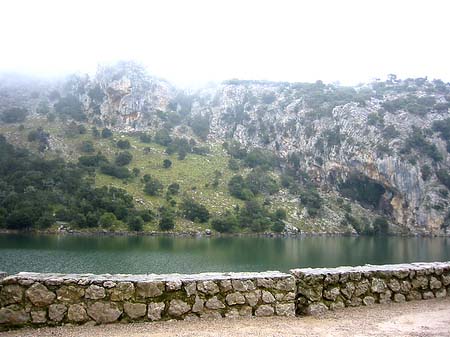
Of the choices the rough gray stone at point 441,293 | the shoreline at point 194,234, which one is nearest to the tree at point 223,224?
the shoreline at point 194,234

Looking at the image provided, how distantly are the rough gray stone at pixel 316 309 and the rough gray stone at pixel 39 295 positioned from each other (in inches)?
207

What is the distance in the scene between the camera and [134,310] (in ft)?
26.3

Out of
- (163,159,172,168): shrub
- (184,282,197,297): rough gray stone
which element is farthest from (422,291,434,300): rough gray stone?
(163,159,172,168): shrub

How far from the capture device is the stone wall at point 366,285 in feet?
30.0

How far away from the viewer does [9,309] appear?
7.57m

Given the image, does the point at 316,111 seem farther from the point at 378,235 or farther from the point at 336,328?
the point at 336,328

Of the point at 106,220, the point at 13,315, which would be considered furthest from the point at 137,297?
the point at 106,220

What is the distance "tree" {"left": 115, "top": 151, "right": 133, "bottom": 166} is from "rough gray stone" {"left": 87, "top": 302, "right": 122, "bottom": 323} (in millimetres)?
95864

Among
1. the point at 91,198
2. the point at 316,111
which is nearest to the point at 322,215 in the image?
the point at 316,111

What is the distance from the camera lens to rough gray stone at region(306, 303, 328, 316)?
353 inches

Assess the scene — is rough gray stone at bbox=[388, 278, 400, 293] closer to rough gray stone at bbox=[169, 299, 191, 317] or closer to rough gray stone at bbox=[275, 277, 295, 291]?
rough gray stone at bbox=[275, 277, 295, 291]

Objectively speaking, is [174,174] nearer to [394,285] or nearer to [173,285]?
[394,285]

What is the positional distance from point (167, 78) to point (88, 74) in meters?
33.1

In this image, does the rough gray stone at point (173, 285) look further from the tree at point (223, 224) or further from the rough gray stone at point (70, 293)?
the tree at point (223, 224)
